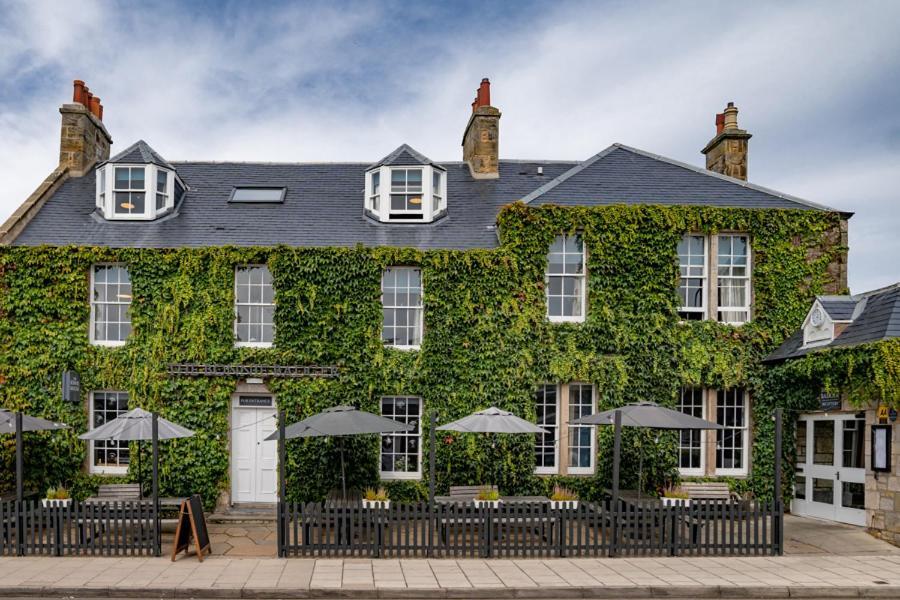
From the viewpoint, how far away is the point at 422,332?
15.2 metres

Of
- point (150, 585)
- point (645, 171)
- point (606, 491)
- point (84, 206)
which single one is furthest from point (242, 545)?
point (645, 171)

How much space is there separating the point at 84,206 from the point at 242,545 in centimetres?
987

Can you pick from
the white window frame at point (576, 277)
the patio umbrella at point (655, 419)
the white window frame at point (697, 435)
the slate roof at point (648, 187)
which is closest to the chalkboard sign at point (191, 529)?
the patio umbrella at point (655, 419)

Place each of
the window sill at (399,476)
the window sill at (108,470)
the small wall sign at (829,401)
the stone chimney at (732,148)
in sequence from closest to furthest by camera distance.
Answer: the small wall sign at (829,401)
the window sill at (108,470)
the window sill at (399,476)
the stone chimney at (732,148)

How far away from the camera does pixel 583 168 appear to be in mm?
16656

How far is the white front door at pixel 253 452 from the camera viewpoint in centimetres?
1502

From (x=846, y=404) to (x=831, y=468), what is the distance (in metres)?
1.50

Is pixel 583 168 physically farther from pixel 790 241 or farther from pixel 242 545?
pixel 242 545

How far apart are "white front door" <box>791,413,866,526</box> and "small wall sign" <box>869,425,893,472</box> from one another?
0.63 m

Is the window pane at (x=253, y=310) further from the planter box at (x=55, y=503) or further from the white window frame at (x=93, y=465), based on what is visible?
the planter box at (x=55, y=503)

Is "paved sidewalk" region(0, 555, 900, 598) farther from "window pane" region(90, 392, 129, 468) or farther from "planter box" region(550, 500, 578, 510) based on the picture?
"window pane" region(90, 392, 129, 468)

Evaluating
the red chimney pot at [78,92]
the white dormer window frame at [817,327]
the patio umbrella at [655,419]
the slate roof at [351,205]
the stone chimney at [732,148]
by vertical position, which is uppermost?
the red chimney pot at [78,92]

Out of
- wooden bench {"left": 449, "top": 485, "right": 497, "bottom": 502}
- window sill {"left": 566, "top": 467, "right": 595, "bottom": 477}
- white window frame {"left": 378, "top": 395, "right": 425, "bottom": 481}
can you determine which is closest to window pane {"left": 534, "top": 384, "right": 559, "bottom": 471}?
window sill {"left": 566, "top": 467, "right": 595, "bottom": 477}

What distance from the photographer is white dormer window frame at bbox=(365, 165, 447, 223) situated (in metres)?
16.5
